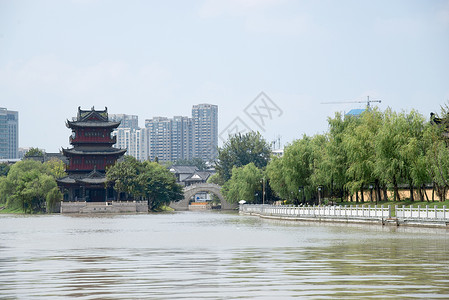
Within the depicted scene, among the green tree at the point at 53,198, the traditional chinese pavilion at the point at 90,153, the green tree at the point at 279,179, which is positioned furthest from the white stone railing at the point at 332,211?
the traditional chinese pavilion at the point at 90,153

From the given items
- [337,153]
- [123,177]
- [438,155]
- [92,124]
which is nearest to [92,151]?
[92,124]

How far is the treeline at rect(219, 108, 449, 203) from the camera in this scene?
173ft

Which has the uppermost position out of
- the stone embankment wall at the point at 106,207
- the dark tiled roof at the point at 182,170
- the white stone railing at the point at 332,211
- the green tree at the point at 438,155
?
the dark tiled roof at the point at 182,170

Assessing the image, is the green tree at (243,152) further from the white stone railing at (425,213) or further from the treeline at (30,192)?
the white stone railing at (425,213)

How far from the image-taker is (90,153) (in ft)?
355

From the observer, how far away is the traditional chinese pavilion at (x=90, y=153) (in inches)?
4247

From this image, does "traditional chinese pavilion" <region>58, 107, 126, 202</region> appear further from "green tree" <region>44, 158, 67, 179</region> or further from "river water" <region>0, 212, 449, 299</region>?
"river water" <region>0, 212, 449, 299</region>

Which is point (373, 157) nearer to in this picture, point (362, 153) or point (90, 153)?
point (362, 153)

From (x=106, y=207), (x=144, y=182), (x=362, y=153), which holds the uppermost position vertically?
(x=144, y=182)

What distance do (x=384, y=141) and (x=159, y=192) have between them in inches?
2294

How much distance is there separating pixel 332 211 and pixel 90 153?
193 feet

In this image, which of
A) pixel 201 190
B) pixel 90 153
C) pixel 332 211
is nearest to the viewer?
pixel 332 211

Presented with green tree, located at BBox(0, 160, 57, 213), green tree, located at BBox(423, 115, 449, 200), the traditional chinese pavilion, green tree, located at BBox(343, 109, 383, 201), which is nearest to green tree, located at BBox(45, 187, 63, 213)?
green tree, located at BBox(0, 160, 57, 213)

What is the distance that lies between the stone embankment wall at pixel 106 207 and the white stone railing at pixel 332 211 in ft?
87.0
